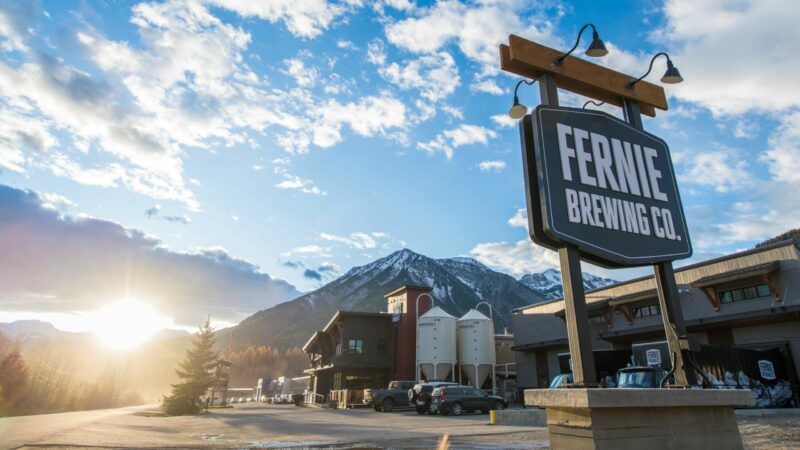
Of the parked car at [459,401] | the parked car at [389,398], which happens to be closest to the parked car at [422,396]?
the parked car at [459,401]

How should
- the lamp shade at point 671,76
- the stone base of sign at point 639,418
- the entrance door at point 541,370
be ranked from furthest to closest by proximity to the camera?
1. the entrance door at point 541,370
2. the lamp shade at point 671,76
3. the stone base of sign at point 639,418

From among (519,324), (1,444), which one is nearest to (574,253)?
(1,444)

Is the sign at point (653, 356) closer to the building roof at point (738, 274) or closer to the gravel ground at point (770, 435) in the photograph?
the building roof at point (738, 274)

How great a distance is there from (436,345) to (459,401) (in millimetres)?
13787

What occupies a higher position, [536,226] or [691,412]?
[536,226]

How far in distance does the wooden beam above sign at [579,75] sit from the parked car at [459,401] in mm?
19531

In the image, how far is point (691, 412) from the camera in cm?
488

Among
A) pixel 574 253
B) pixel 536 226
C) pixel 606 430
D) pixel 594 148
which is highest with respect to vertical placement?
pixel 594 148

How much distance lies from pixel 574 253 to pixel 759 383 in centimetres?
2073

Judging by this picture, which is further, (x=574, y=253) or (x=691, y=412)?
(x=574, y=253)

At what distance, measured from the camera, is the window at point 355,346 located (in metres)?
40.9

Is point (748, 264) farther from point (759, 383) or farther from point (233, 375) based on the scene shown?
point (233, 375)

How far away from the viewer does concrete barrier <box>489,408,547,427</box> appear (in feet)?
54.1

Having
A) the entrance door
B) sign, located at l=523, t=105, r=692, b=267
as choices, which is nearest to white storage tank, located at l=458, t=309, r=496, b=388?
the entrance door
